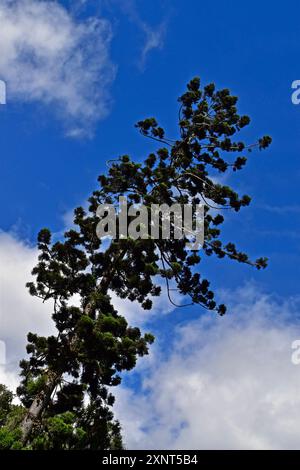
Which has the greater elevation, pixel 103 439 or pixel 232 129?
pixel 232 129

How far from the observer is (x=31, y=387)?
1516 cm

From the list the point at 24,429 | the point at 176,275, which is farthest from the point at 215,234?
the point at 24,429

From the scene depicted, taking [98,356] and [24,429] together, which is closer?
[24,429]

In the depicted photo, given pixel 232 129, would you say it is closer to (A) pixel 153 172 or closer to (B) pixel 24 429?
(A) pixel 153 172

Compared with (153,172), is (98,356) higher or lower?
lower

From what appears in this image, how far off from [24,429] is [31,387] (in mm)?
1318

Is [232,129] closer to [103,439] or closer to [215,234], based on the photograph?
[215,234]

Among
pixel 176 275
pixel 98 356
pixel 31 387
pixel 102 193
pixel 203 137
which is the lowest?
Result: pixel 31 387

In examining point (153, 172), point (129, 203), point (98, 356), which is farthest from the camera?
point (153, 172)

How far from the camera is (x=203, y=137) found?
23891mm
